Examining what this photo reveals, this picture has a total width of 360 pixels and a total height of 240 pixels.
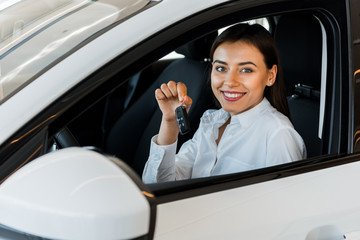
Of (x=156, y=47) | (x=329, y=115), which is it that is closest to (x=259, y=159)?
(x=329, y=115)

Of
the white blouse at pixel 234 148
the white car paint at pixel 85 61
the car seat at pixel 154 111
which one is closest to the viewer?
the white car paint at pixel 85 61

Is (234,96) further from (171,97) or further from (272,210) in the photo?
(272,210)

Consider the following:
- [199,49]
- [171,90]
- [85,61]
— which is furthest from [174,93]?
[199,49]

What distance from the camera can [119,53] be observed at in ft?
3.72

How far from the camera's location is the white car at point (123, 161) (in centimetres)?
90

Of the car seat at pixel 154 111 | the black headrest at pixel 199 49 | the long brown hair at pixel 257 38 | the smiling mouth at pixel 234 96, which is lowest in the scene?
the car seat at pixel 154 111

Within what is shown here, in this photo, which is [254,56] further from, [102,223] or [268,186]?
[102,223]

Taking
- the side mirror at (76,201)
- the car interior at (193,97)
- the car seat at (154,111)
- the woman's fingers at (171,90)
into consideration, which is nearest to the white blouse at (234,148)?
the car interior at (193,97)

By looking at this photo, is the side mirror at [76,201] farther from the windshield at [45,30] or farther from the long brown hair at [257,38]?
the long brown hair at [257,38]

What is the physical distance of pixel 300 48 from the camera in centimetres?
177

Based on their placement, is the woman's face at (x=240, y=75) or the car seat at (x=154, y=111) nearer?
the woman's face at (x=240, y=75)

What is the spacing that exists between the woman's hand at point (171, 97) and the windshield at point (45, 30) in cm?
39

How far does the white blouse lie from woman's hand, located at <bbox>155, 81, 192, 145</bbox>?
35 millimetres

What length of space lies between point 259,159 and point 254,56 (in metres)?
0.33
